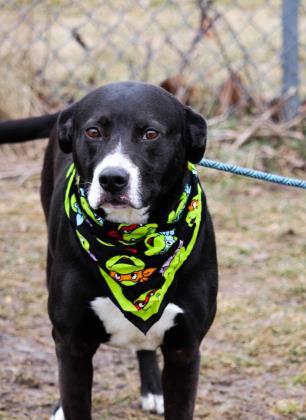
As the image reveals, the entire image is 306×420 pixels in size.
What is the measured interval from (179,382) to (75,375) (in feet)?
1.06

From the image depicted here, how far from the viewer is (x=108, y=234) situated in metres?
2.68

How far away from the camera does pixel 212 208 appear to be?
5.48m

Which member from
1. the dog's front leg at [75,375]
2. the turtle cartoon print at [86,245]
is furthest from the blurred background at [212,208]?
the turtle cartoon print at [86,245]

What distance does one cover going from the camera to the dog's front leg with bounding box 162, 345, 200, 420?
2.75 meters

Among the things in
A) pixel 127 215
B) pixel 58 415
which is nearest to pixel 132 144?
pixel 127 215

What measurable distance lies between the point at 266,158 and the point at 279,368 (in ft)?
8.36

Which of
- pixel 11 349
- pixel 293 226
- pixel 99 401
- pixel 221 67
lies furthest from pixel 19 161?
pixel 99 401

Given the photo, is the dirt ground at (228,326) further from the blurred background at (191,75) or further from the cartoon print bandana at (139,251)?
the cartoon print bandana at (139,251)

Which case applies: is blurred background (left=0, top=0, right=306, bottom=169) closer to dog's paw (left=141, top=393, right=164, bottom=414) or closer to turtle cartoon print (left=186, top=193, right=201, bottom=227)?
dog's paw (left=141, top=393, right=164, bottom=414)

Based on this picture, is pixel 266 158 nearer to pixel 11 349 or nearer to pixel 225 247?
pixel 225 247

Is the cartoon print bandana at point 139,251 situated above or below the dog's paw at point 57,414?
above

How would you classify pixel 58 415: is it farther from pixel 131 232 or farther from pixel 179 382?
pixel 131 232

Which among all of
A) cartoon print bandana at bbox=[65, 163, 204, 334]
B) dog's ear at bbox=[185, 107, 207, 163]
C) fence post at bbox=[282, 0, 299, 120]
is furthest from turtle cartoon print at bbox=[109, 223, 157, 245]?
fence post at bbox=[282, 0, 299, 120]

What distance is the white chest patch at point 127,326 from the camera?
2.68 m
